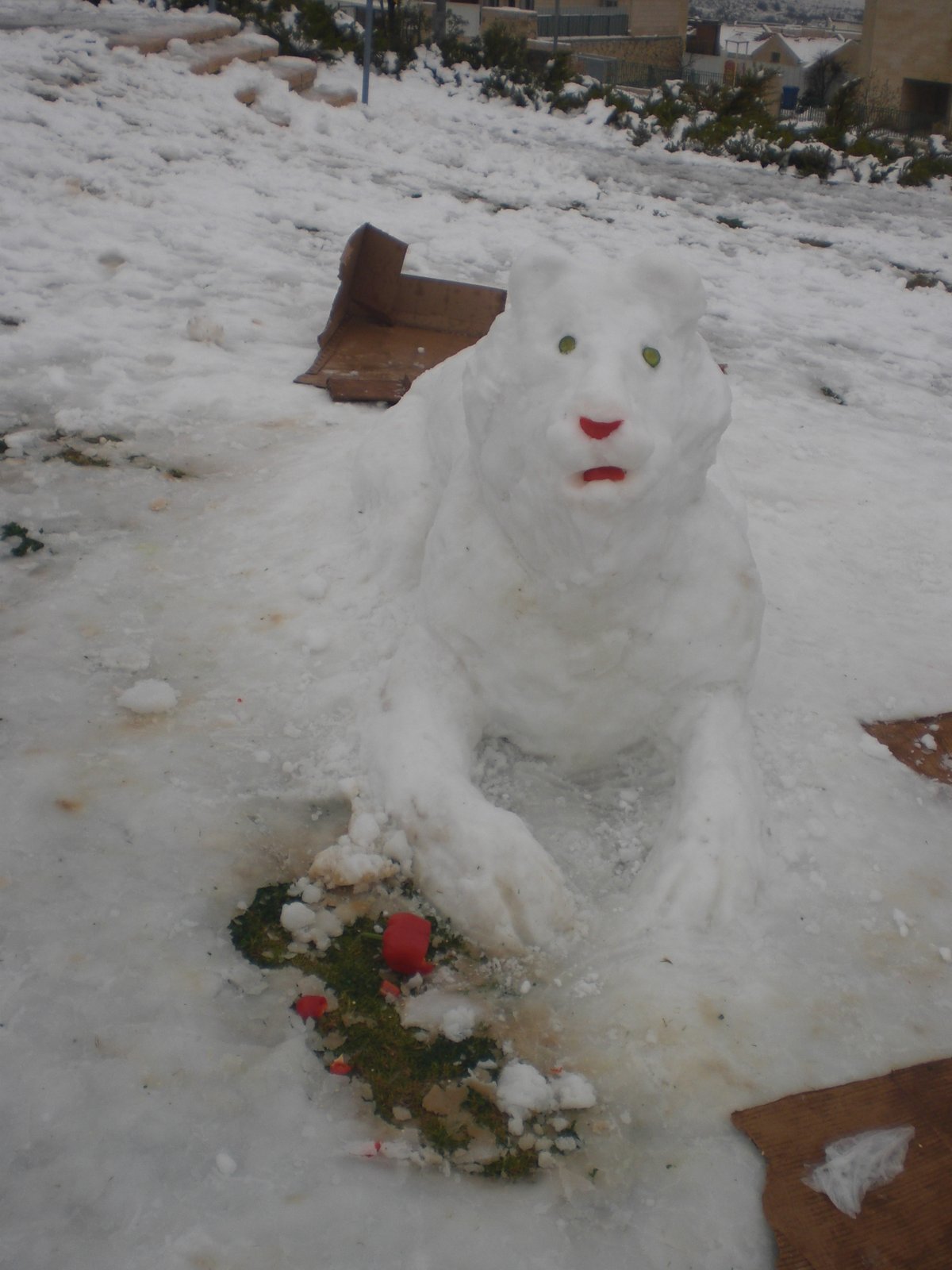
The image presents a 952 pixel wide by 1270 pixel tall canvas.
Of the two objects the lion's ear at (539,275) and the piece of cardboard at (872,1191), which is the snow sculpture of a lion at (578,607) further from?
the piece of cardboard at (872,1191)

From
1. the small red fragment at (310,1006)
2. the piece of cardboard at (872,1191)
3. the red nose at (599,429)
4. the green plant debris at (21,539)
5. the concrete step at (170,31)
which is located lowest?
the piece of cardboard at (872,1191)

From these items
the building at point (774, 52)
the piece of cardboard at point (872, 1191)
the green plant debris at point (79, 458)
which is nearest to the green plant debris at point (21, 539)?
the green plant debris at point (79, 458)

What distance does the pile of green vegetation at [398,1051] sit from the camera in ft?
5.32

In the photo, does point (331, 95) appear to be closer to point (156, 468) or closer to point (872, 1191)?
point (156, 468)

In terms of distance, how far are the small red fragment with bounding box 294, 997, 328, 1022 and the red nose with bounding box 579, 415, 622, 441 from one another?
1150 millimetres

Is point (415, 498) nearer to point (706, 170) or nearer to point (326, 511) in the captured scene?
point (326, 511)

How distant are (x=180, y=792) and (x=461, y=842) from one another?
69cm

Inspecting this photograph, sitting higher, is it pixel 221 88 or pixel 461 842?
pixel 221 88

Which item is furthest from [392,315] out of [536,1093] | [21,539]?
[536,1093]

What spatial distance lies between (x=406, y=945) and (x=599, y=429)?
1.04 metres

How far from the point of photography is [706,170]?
10.7 m

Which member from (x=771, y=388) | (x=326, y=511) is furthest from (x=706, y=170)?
(x=326, y=511)

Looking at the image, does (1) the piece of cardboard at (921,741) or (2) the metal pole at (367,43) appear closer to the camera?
(1) the piece of cardboard at (921,741)

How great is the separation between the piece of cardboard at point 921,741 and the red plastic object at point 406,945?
1.48 m
